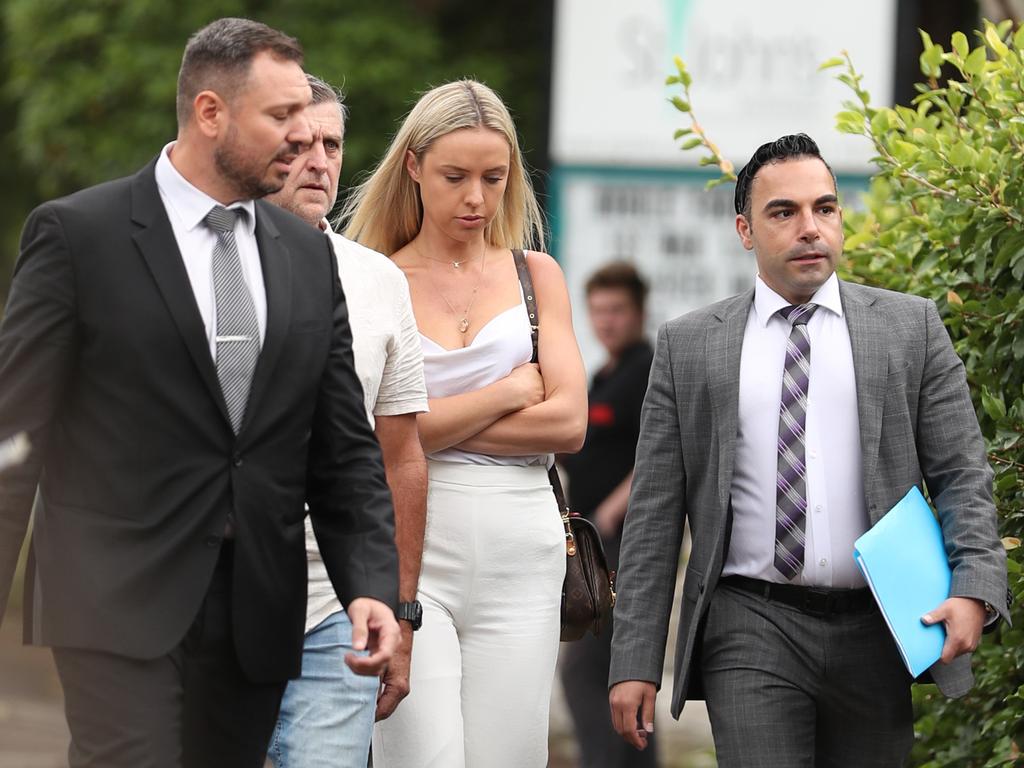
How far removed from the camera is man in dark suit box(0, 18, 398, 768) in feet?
12.0

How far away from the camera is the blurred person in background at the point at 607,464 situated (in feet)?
27.2

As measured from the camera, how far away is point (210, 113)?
12.7 ft

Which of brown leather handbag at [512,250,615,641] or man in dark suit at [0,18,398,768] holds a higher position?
man in dark suit at [0,18,398,768]

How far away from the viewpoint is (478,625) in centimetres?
495

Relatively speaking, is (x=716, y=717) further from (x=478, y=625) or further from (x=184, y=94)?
(x=184, y=94)

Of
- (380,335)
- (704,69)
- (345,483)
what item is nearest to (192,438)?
(345,483)

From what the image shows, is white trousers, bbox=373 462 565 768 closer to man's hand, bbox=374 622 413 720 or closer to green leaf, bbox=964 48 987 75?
man's hand, bbox=374 622 413 720

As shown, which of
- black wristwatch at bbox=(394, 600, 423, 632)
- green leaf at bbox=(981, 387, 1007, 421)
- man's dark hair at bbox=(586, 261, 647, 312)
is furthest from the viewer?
man's dark hair at bbox=(586, 261, 647, 312)

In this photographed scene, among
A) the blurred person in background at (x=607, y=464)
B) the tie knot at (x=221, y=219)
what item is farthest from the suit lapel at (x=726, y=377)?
the blurred person in background at (x=607, y=464)

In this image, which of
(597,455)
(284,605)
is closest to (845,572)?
(284,605)

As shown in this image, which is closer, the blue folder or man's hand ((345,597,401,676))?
man's hand ((345,597,401,676))

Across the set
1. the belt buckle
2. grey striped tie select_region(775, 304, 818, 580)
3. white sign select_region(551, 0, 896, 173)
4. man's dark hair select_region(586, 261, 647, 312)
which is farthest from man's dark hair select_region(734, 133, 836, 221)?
white sign select_region(551, 0, 896, 173)

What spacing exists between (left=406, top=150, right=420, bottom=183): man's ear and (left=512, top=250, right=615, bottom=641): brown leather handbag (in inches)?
13.4

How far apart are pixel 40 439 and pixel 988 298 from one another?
257cm
